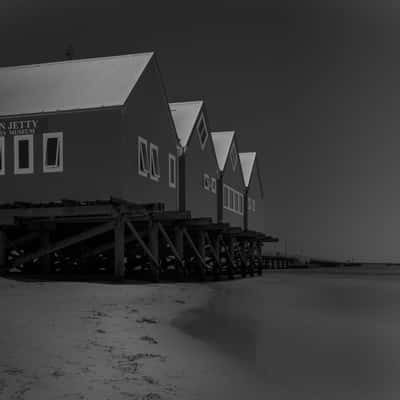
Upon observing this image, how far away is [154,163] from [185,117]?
7788 mm

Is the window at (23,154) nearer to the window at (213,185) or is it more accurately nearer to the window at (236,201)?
the window at (213,185)

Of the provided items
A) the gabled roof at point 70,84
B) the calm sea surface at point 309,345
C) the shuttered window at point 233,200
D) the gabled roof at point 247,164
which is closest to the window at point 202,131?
the shuttered window at point 233,200

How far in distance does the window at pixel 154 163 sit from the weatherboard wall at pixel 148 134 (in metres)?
0.25

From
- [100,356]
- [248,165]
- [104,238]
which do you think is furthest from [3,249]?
[248,165]

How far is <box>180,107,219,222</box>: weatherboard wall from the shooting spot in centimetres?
3109

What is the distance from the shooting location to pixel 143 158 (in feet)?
80.6

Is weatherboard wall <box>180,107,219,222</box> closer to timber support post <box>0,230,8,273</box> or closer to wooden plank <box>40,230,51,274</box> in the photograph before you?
wooden plank <box>40,230,51,274</box>

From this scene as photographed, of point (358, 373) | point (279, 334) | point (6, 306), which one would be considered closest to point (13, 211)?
point (6, 306)

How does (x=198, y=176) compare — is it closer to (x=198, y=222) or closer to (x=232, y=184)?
(x=198, y=222)

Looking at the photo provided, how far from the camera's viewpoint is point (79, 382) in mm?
6633

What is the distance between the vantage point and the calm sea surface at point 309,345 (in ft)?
25.3

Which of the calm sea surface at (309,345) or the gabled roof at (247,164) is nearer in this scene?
the calm sea surface at (309,345)

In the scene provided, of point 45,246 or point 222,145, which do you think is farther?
point 222,145

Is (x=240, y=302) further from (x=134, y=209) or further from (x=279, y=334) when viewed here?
(x=279, y=334)
